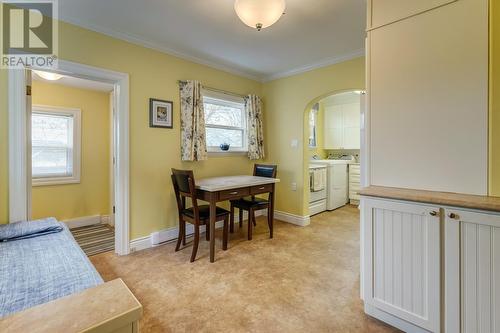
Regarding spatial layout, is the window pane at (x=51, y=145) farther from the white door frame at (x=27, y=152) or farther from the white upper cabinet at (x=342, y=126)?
the white upper cabinet at (x=342, y=126)

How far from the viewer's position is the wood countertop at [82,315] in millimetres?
603

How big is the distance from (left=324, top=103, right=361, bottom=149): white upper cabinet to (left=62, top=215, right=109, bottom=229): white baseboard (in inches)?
194

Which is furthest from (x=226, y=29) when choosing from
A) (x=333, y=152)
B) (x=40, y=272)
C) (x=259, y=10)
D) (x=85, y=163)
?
(x=333, y=152)

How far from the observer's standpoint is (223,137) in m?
3.83

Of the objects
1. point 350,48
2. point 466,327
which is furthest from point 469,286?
point 350,48

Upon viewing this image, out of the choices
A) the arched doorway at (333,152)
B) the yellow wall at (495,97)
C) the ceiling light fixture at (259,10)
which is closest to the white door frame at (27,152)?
the ceiling light fixture at (259,10)

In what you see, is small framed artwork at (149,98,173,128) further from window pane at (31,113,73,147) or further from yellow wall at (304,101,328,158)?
yellow wall at (304,101,328,158)

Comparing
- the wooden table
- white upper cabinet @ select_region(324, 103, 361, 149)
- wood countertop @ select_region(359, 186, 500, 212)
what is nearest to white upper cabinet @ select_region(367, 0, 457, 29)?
wood countertop @ select_region(359, 186, 500, 212)

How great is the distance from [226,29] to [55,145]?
120 inches

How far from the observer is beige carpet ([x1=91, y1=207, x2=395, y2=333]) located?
162 centimetres

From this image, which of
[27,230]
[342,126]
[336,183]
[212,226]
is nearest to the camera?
[27,230]

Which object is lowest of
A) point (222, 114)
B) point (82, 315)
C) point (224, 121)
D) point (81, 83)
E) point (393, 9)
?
point (82, 315)

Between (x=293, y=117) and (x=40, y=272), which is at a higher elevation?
(x=293, y=117)

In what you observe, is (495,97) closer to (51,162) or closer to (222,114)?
(222,114)
